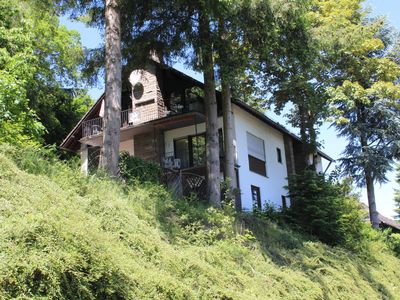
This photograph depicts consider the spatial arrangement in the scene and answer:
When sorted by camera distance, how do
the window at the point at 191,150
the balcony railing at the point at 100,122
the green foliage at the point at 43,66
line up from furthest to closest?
the balcony railing at the point at 100,122, the window at the point at 191,150, the green foliage at the point at 43,66

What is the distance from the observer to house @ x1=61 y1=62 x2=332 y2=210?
2505 centimetres

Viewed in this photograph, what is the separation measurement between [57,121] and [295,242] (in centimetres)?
2205

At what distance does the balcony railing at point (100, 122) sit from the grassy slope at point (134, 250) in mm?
12049

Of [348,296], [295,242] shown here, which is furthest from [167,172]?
[348,296]

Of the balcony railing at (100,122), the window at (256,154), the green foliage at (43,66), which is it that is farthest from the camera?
the window at (256,154)

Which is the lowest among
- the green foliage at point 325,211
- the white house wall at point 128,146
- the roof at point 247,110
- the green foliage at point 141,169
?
the green foliage at point 325,211

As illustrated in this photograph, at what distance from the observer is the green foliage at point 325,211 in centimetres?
1977

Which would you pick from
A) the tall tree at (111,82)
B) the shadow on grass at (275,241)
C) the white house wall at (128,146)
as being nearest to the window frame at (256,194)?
the white house wall at (128,146)

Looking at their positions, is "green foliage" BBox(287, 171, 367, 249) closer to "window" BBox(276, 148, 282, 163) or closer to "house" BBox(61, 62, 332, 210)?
"house" BBox(61, 62, 332, 210)

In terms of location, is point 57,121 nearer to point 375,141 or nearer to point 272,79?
point 272,79

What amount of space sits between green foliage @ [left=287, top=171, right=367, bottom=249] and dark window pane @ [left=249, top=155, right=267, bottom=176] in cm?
454

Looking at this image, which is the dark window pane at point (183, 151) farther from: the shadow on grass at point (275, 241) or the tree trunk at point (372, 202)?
the tree trunk at point (372, 202)

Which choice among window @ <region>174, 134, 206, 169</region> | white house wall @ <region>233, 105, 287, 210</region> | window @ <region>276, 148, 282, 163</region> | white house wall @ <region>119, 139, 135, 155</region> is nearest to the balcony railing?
white house wall @ <region>119, 139, 135, 155</region>

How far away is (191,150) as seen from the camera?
2552 centimetres
